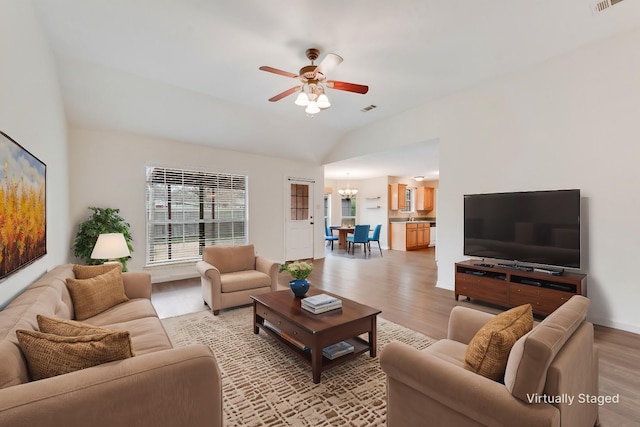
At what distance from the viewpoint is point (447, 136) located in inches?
174

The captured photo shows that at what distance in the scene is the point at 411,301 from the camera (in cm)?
394

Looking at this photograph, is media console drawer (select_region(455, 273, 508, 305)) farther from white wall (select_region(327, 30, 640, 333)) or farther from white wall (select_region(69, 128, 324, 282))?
white wall (select_region(69, 128, 324, 282))

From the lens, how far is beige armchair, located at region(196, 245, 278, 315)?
11.2ft

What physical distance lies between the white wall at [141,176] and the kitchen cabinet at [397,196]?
4.34m

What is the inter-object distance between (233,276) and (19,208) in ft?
6.93

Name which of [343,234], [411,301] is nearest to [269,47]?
[411,301]

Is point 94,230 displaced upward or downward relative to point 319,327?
upward

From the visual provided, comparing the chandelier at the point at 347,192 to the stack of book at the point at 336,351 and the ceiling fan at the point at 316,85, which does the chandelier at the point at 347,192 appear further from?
the stack of book at the point at 336,351

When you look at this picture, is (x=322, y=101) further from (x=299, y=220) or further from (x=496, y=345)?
(x=299, y=220)

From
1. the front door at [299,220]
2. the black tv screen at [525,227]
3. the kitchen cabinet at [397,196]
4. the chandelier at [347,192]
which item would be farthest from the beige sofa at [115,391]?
the chandelier at [347,192]

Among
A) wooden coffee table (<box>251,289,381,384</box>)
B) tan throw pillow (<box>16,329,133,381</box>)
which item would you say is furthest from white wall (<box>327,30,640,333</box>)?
tan throw pillow (<box>16,329,133,381</box>)

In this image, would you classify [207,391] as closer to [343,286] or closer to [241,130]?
[343,286]

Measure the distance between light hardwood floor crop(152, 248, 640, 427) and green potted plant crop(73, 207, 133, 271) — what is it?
106 cm

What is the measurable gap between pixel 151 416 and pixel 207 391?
8.3 inches
